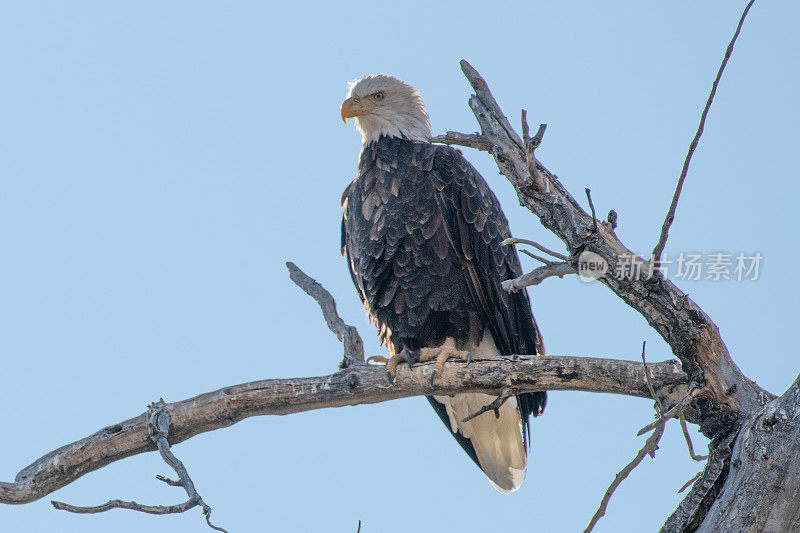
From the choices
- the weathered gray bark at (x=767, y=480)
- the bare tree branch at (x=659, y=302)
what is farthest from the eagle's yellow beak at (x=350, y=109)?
the weathered gray bark at (x=767, y=480)

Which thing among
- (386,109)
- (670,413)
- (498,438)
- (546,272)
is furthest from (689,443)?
(386,109)

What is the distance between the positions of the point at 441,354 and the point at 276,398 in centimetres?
87

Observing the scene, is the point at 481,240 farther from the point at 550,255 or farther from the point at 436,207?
the point at 550,255

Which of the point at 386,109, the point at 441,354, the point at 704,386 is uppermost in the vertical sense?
the point at 386,109

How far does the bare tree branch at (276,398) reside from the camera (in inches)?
136

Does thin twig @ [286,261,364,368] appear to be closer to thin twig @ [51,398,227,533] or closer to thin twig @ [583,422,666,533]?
thin twig @ [51,398,227,533]

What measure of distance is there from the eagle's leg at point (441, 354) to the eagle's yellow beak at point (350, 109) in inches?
69.8

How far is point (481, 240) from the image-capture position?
4.76 meters

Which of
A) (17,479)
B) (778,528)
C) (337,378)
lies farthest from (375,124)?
(778,528)

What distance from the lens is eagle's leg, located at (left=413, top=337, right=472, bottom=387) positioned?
13.0 ft

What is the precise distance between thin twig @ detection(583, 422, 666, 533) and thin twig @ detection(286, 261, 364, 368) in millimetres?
1552

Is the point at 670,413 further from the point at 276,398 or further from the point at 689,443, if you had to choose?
the point at 276,398

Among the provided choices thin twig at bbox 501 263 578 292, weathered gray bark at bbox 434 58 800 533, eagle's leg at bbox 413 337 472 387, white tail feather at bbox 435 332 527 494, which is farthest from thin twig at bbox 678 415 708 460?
white tail feather at bbox 435 332 527 494

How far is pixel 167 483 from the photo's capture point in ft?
10.3
